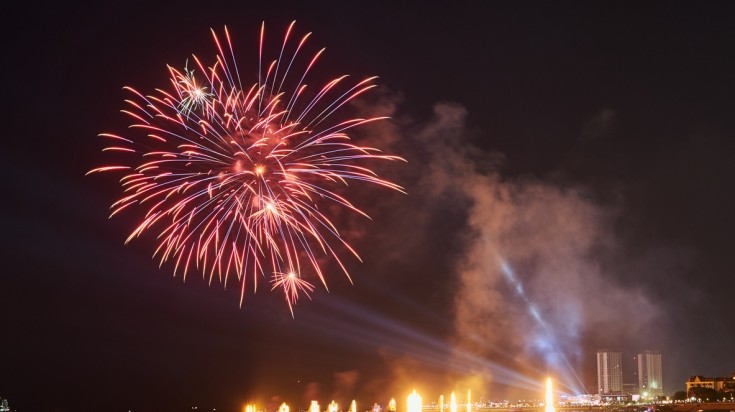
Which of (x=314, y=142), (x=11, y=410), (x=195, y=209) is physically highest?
(x=314, y=142)

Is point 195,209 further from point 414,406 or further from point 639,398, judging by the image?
point 639,398

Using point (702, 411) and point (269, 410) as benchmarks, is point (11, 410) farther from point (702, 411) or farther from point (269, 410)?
point (702, 411)

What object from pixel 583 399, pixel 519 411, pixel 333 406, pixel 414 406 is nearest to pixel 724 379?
pixel 583 399

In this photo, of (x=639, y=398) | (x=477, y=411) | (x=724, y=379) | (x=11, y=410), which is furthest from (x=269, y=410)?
(x=639, y=398)

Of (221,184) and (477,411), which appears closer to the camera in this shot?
(221,184)

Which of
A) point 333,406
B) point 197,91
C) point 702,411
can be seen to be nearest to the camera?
point 197,91

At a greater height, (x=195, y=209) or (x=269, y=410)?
(x=195, y=209)

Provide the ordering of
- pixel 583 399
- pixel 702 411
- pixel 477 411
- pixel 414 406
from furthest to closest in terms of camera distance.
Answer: pixel 583 399 → pixel 477 411 → pixel 702 411 → pixel 414 406
